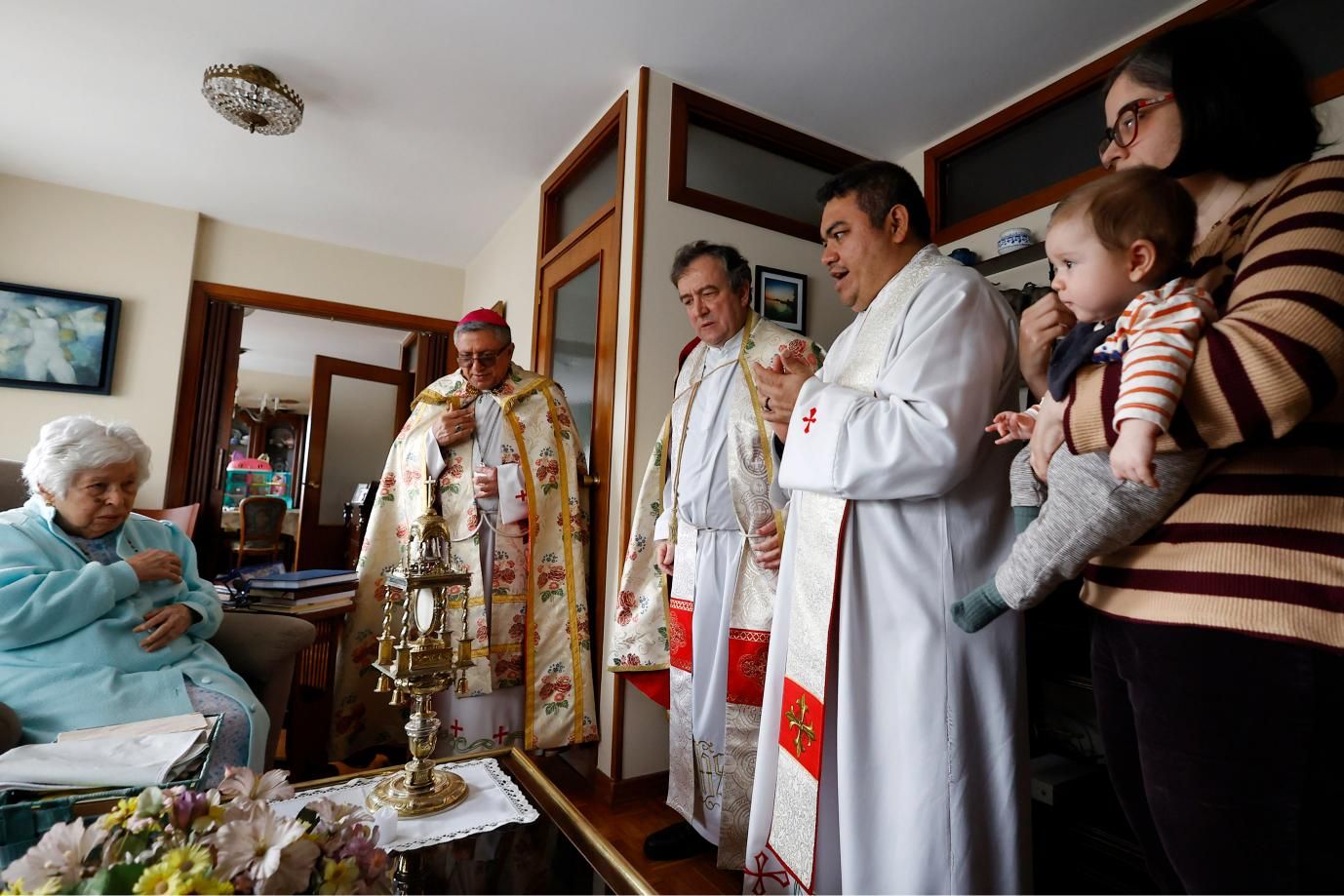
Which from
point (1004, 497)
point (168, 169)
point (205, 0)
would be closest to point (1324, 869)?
point (1004, 497)

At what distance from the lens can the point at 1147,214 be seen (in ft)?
2.46

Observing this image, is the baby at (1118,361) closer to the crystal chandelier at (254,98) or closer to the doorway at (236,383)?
the crystal chandelier at (254,98)

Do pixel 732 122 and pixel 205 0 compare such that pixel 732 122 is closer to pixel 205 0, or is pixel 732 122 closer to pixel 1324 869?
pixel 205 0

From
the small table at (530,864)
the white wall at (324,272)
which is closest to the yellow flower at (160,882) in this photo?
the small table at (530,864)

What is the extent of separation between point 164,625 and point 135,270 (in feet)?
10.6

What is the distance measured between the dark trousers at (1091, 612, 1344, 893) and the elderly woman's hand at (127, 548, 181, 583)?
210cm

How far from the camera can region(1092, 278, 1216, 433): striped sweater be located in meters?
0.63

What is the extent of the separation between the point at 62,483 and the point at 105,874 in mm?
1626

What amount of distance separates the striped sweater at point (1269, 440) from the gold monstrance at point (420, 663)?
1.02 metres

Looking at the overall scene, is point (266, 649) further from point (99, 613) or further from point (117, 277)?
point (117, 277)

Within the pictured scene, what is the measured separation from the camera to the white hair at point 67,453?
1.69 metres

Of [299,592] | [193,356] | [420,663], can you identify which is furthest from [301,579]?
[193,356]

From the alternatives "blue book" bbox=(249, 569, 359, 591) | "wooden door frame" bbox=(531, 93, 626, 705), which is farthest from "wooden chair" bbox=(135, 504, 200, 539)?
"wooden door frame" bbox=(531, 93, 626, 705)

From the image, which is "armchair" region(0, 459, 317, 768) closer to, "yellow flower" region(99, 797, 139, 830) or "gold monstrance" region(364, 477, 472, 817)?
"gold monstrance" region(364, 477, 472, 817)
